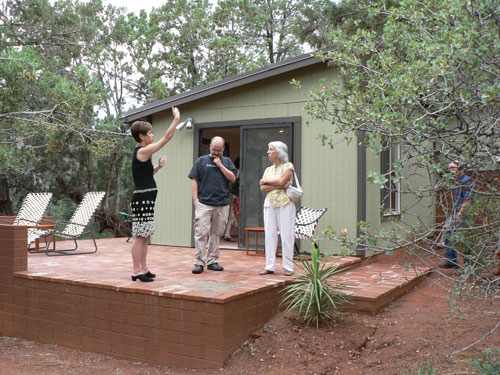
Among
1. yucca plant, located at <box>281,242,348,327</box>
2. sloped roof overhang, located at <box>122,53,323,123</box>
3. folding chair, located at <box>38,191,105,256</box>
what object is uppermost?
sloped roof overhang, located at <box>122,53,323,123</box>

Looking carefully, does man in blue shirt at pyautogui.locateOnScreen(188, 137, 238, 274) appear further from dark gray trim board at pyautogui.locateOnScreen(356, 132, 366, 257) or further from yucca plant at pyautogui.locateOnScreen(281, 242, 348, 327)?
dark gray trim board at pyautogui.locateOnScreen(356, 132, 366, 257)

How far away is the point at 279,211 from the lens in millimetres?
4812

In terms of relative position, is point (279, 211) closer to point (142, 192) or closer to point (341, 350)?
point (142, 192)

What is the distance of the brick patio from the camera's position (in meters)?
3.72

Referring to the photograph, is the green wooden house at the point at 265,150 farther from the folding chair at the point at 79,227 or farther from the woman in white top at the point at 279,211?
the folding chair at the point at 79,227

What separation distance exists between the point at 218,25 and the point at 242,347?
18.1m

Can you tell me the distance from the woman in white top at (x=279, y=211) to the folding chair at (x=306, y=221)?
1095 millimetres

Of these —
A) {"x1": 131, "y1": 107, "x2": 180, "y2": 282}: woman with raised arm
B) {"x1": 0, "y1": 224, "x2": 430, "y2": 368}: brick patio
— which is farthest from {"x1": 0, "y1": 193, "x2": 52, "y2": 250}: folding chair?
{"x1": 131, "y1": 107, "x2": 180, "y2": 282}: woman with raised arm

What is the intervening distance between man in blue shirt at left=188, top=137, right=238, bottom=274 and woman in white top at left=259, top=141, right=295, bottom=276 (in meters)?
0.43

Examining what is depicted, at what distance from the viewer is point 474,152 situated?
2660 millimetres

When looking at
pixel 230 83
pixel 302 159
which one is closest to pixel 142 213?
pixel 302 159

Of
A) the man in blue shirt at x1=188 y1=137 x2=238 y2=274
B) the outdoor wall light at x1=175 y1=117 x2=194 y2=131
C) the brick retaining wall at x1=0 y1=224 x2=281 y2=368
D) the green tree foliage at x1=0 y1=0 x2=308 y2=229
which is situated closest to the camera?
the brick retaining wall at x1=0 y1=224 x2=281 y2=368

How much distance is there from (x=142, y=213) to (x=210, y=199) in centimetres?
94

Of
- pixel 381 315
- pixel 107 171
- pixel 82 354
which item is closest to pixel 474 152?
pixel 381 315
